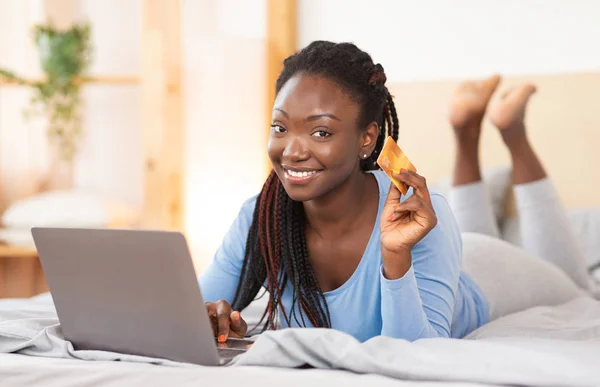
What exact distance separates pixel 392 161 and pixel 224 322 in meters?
0.39

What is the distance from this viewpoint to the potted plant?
3389 mm

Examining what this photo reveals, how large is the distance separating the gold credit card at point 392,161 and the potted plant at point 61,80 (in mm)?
2308

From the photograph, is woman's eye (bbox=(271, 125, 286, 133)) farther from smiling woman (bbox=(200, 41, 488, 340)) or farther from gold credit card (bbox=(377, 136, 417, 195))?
gold credit card (bbox=(377, 136, 417, 195))

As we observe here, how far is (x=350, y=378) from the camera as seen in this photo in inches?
44.3

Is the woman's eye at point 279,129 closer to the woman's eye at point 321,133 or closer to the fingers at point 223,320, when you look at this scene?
the woman's eye at point 321,133

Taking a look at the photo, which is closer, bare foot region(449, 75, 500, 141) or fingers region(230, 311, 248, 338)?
fingers region(230, 311, 248, 338)

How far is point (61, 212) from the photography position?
10.6ft

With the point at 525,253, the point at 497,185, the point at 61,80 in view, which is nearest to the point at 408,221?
the point at 525,253

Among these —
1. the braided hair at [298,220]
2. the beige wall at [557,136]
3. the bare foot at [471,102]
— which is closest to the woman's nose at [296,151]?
the braided hair at [298,220]

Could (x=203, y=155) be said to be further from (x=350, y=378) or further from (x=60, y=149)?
(x=350, y=378)

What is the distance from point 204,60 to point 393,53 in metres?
0.74

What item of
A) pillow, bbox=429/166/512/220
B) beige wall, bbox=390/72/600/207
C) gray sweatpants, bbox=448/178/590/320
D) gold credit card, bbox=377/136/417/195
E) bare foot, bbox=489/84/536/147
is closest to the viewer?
gold credit card, bbox=377/136/417/195

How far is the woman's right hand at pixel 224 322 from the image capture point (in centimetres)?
145

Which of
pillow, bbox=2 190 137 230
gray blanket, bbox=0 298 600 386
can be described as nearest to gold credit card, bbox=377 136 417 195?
gray blanket, bbox=0 298 600 386
